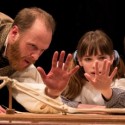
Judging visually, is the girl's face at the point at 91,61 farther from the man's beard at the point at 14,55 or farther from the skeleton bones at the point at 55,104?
the skeleton bones at the point at 55,104

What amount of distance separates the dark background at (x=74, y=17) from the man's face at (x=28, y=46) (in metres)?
1.09

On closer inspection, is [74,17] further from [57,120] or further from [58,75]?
[57,120]

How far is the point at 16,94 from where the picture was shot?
1394 millimetres

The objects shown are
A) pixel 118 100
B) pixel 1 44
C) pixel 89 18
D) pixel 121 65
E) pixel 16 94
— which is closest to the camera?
pixel 118 100

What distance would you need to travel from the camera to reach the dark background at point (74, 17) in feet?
8.58

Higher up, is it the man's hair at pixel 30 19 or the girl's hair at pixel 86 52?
the man's hair at pixel 30 19

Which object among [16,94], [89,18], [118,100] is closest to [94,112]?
[118,100]

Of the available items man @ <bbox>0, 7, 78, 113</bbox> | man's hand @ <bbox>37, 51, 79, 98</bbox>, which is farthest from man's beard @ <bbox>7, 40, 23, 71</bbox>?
man's hand @ <bbox>37, 51, 79, 98</bbox>

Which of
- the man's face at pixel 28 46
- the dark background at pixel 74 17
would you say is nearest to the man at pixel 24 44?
the man's face at pixel 28 46

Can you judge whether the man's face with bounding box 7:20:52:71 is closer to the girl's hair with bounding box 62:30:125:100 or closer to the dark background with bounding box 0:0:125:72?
the girl's hair with bounding box 62:30:125:100

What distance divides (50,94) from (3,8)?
1583 mm

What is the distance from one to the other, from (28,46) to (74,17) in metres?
1.19

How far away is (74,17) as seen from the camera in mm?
2641

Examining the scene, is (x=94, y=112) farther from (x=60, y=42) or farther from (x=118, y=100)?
(x=60, y=42)
